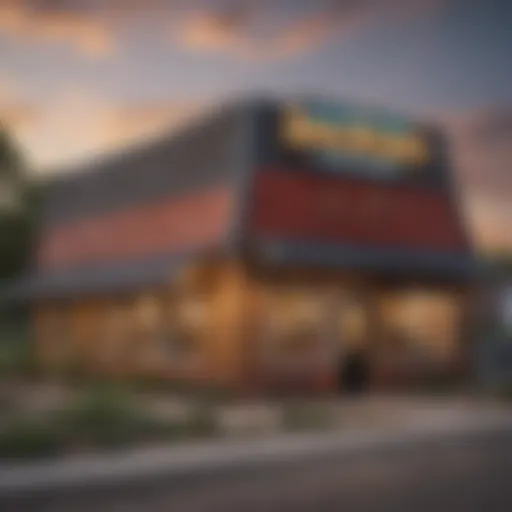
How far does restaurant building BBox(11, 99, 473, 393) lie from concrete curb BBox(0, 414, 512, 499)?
5.46 metres

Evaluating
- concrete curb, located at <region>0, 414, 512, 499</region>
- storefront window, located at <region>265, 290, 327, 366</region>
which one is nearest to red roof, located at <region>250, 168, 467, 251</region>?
storefront window, located at <region>265, 290, 327, 366</region>

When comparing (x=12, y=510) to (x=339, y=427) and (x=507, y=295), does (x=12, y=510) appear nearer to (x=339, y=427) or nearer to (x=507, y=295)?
(x=339, y=427)

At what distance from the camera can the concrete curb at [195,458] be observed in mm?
10031

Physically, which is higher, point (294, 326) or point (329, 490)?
point (294, 326)

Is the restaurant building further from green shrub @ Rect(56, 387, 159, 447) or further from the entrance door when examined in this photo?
green shrub @ Rect(56, 387, 159, 447)

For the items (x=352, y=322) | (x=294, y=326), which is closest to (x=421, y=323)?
(x=352, y=322)

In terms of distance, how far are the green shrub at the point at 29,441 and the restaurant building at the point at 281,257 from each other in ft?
23.4

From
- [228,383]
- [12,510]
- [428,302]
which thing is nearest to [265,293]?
[228,383]

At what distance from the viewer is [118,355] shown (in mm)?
22953

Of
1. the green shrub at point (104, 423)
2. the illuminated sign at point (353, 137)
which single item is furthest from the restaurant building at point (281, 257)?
the green shrub at point (104, 423)

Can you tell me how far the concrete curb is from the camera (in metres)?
10.0

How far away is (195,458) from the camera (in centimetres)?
1159

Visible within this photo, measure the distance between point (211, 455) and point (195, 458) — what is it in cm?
31

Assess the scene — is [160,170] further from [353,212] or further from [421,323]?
[421,323]
